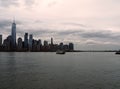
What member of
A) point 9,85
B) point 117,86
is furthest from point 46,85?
point 117,86

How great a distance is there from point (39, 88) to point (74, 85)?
7.71m

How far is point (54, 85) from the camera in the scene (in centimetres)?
3847

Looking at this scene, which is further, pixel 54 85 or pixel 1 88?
pixel 54 85

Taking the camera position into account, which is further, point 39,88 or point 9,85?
point 9,85

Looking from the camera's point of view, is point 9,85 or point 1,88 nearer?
point 1,88

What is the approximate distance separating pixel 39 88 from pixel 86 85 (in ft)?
33.0

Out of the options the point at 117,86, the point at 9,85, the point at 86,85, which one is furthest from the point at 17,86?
the point at 117,86

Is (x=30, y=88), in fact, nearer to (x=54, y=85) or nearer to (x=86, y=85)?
(x=54, y=85)

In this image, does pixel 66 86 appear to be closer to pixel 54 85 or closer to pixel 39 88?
pixel 54 85

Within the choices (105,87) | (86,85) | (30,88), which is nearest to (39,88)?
(30,88)

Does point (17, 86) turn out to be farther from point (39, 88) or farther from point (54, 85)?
point (54, 85)

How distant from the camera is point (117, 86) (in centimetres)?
3847

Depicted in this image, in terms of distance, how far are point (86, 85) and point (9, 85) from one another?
15.9 metres

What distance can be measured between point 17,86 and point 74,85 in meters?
11.7
